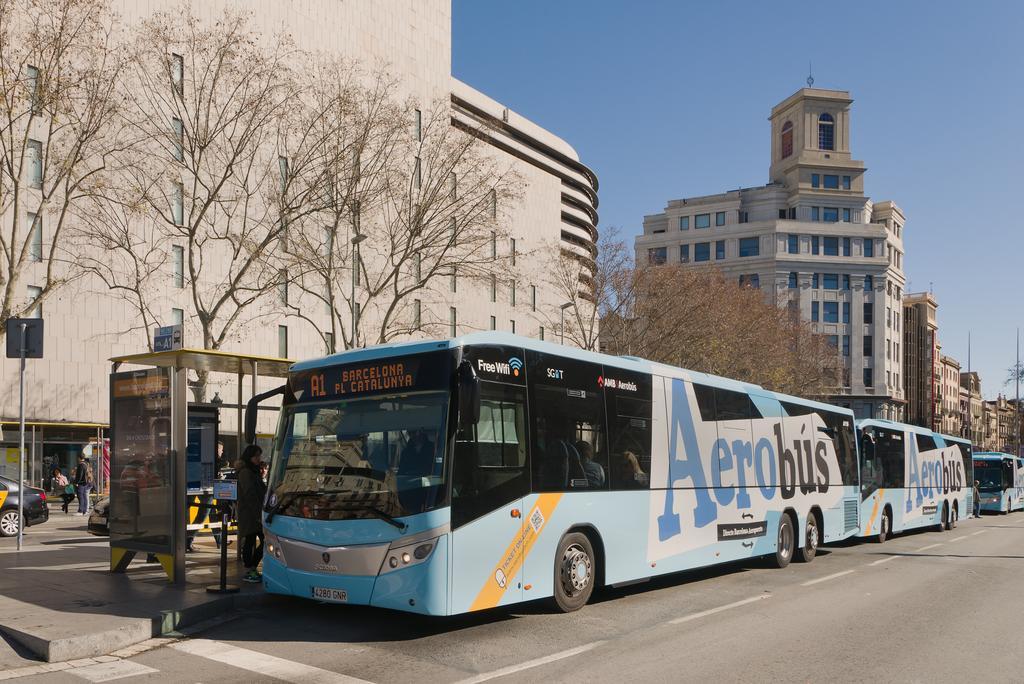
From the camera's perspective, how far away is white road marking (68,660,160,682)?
758cm

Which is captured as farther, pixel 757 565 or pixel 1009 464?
pixel 1009 464

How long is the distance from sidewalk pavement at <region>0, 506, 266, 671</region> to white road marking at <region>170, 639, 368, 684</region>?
656 mm

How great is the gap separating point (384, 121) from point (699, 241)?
78636 mm

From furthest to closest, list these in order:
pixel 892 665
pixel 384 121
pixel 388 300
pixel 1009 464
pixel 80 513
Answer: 1. pixel 388 300
2. pixel 1009 464
3. pixel 384 121
4. pixel 80 513
5. pixel 892 665

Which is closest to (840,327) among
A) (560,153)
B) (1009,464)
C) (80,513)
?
(560,153)

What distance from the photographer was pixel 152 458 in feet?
38.2

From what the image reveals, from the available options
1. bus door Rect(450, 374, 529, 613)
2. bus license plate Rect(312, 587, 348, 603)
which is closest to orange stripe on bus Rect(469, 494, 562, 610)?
bus door Rect(450, 374, 529, 613)

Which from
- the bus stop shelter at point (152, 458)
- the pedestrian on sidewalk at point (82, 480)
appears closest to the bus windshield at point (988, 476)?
the pedestrian on sidewalk at point (82, 480)

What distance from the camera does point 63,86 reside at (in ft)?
73.8

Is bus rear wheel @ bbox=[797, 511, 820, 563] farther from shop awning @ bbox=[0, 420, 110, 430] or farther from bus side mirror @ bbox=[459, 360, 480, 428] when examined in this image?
shop awning @ bbox=[0, 420, 110, 430]

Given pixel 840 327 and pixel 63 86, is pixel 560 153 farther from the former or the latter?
pixel 63 86

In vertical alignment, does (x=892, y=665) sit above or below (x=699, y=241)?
below

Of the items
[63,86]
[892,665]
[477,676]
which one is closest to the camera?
[477,676]

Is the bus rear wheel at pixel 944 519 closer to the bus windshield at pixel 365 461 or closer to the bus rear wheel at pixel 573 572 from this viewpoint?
the bus rear wheel at pixel 573 572
